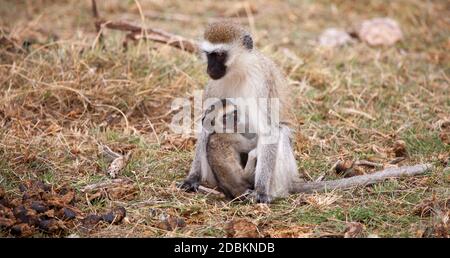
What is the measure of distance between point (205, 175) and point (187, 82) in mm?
1944

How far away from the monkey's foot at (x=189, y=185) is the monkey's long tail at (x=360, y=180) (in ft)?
2.63

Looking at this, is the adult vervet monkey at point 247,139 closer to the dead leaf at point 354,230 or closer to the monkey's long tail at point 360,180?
the monkey's long tail at point 360,180

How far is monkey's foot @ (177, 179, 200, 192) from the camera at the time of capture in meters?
5.62

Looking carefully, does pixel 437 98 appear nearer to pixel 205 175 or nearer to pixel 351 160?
pixel 351 160

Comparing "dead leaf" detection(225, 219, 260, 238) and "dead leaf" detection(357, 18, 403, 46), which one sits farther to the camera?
"dead leaf" detection(357, 18, 403, 46)

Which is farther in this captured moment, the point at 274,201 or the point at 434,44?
the point at 434,44

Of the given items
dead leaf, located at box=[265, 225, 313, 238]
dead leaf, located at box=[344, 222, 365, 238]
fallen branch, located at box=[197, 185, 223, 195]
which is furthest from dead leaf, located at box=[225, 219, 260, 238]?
fallen branch, located at box=[197, 185, 223, 195]

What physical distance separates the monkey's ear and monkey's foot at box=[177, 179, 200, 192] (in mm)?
1191

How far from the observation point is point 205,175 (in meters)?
5.73

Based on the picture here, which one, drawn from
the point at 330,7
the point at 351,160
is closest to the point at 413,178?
the point at 351,160

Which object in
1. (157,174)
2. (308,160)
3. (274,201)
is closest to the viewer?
(274,201)

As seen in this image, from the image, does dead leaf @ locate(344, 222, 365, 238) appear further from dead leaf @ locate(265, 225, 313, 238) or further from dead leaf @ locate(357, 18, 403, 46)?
dead leaf @ locate(357, 18, 403, 46)

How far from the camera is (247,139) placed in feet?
18.9
